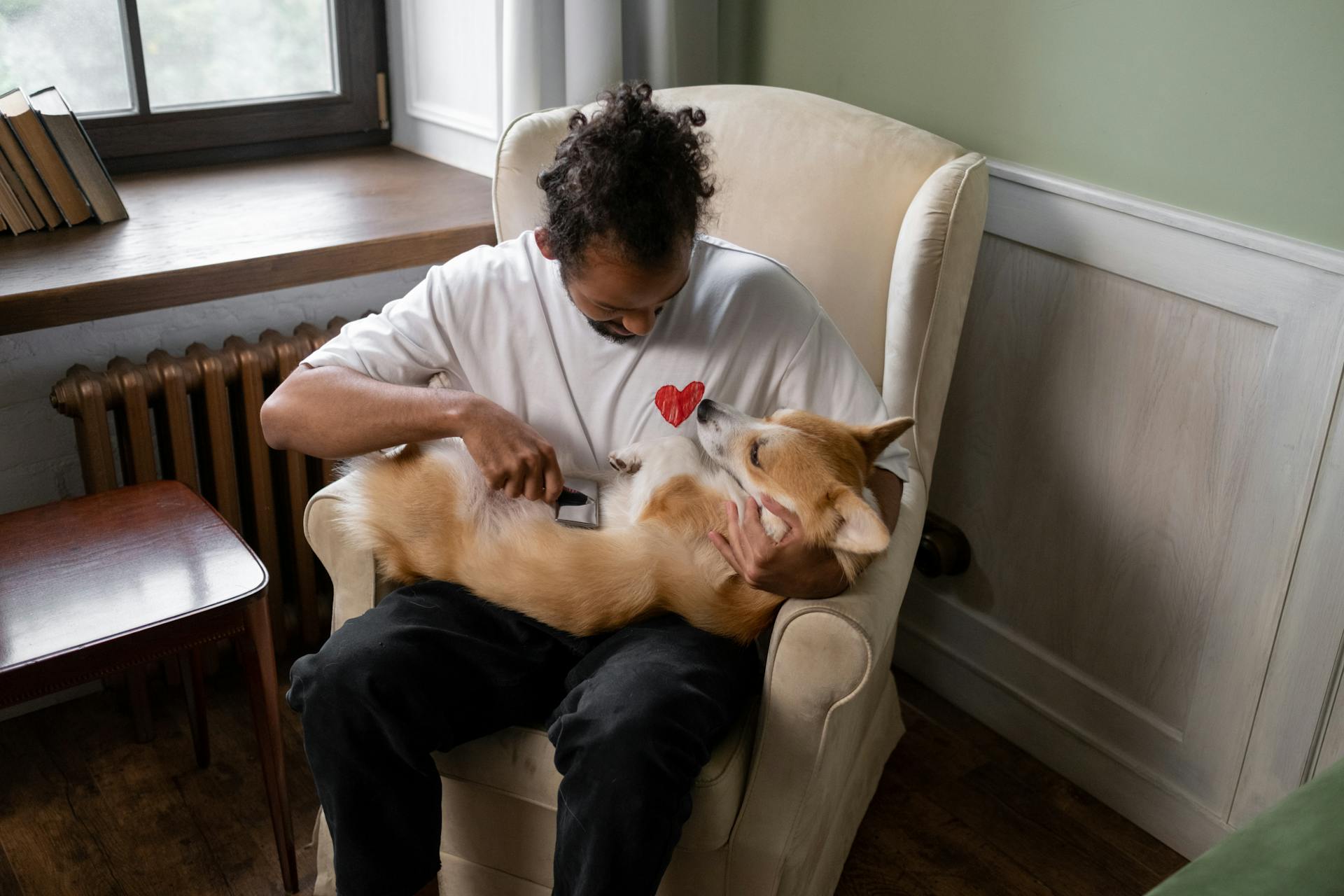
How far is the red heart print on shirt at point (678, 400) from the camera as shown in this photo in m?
1.50

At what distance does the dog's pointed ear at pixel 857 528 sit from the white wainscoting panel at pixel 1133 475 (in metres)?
0.76

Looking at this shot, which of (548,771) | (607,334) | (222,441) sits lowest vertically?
(548,771)

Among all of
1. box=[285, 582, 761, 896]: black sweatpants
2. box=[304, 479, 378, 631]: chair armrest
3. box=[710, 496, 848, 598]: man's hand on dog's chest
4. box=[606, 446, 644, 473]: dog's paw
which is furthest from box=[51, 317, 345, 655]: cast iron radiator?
box=[710, 496, 848, 598]: man's hand on dog's chest

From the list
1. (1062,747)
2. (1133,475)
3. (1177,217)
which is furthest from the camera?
(1062,747)

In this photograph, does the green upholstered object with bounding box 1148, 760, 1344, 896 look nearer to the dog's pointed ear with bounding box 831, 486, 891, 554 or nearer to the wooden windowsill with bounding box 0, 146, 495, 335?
the dog's pointed ear with bounding box 831, 486, 891, 554

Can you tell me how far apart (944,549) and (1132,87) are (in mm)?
917

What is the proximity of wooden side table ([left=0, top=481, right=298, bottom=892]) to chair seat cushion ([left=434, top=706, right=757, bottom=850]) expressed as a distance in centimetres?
37

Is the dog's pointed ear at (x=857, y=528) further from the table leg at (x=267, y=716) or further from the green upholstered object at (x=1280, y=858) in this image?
the table leg at (x=267, y=716)

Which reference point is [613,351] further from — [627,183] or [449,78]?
[449,78]

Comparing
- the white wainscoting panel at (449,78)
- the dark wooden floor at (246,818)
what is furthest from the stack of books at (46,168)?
the dark wooden floor at (246,818)

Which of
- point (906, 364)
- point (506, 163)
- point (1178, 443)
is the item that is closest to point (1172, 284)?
point (1178, 443)

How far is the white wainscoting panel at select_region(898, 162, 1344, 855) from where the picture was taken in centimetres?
161

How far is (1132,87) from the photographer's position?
168 cm

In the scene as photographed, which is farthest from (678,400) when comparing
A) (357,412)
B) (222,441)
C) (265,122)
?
(265,122)
